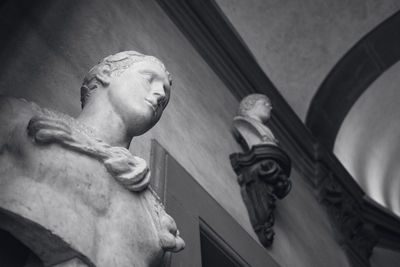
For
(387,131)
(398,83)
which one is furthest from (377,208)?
(398,83)

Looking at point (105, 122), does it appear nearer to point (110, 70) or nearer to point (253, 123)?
point (110, 70)

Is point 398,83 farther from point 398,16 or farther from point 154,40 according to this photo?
point 154,40

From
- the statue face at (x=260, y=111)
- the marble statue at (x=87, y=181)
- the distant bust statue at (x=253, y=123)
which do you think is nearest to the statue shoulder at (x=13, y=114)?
the marble statue at (x=87, y=181)

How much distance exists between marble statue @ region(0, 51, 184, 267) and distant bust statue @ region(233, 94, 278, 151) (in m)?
2.38

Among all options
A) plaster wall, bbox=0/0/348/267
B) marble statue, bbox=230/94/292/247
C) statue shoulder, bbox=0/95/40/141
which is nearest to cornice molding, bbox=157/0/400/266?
plaster wall, bbox=0/0/348/267

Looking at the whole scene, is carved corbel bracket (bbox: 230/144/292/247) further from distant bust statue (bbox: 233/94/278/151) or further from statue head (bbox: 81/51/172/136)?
statue head (bbox: 81/51/172/136)

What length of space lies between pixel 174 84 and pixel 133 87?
1.72m

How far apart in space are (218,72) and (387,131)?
3569mm

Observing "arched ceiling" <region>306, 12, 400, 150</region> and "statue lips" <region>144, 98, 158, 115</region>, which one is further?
"arched ceiling" <region>306, 12, 400, 150</region>

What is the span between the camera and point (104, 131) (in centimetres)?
198

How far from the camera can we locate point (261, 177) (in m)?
4.25

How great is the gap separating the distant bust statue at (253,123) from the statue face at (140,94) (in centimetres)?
229

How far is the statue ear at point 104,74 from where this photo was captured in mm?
2129

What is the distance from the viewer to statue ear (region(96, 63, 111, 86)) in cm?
213
